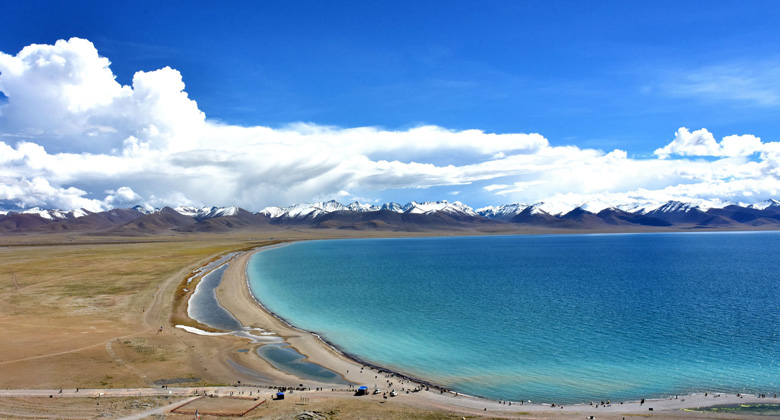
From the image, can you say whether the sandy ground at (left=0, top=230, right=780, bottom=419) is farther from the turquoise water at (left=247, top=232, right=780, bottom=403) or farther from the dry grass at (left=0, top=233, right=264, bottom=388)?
the turquoise water at (left=247, top=232, right=780, bottom=403)

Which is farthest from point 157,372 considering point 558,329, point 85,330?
point 558,329

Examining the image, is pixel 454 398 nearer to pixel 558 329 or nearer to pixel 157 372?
pixel 157 372

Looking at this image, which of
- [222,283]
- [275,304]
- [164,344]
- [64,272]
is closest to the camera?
[164,344]

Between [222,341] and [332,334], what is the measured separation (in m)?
11.0

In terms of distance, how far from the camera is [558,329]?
48188 millimetres

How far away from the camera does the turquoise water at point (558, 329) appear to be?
33188mm

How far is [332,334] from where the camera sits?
4838 centimetres

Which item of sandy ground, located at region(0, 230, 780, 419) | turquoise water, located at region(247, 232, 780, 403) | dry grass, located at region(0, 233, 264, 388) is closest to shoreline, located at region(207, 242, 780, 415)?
sandy ground, located at region(0, 230, 780, 419)

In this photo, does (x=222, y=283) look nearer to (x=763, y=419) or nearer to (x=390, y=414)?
(x=390, y=414)

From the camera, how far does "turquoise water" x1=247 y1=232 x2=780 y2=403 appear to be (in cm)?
3319

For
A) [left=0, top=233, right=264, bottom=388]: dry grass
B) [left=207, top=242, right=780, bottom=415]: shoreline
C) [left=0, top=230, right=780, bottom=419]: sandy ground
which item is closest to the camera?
[left=0, top=230, right=780, bottom=419]: sandy ground

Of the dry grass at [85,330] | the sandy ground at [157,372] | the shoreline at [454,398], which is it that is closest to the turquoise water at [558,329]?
the shoreline at [454,398]

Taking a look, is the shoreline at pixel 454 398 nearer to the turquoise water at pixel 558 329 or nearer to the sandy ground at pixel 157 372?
the sandy ground at pixel 157 372

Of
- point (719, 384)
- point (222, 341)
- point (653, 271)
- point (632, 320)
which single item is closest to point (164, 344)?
point (222, 341)
